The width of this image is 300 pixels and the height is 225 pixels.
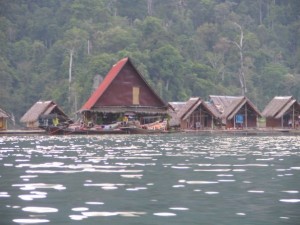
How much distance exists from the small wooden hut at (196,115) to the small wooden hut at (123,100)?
6.55 feet

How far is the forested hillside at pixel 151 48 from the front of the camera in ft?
251

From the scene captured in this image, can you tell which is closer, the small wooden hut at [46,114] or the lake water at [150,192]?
the lake water at [150,192]

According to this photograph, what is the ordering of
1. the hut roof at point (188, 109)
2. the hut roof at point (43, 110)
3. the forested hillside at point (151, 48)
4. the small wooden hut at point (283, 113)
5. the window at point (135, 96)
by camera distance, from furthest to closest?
the forested hillside at point (151, 48)
the small wooden hut at point (283, 113)
the hut roof at point (43, 110)
the hut roof at point (188, 109)
the window at point (135, 96)

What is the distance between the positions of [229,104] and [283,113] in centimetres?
542

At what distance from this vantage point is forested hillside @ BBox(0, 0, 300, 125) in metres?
76.6

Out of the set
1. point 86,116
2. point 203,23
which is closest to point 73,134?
point 86,116

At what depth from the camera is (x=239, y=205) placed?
11.0 m

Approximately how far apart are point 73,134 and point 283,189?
39.4m

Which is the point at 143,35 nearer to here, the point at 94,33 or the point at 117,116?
the point at 94,33

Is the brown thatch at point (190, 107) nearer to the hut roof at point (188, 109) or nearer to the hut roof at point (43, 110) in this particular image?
the hut roof at point (188, 109)

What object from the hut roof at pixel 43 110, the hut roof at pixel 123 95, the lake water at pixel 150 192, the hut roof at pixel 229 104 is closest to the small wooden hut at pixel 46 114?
the hut roof at pixel 43 110

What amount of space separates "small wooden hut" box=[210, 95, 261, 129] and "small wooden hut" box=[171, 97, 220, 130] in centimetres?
88

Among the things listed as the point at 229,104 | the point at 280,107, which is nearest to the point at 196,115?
the point at 229,104

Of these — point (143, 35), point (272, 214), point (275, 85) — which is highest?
point (143, 35)
